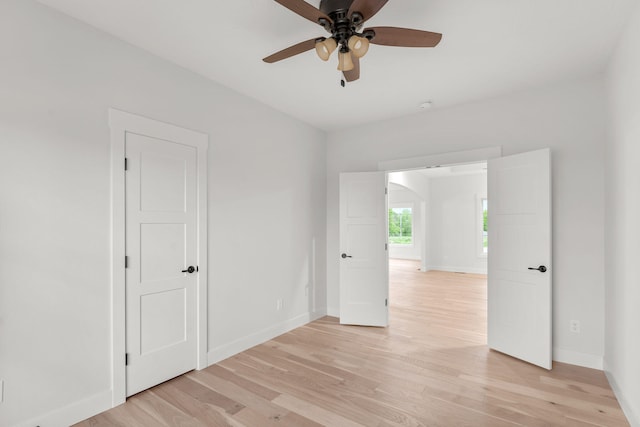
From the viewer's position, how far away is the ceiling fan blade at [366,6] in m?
1.61

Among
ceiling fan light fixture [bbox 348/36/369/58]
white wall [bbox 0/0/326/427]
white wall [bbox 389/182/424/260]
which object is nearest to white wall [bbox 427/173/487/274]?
white wall [bbox 389/182/424/260]

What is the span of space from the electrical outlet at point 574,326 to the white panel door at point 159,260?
372 cm

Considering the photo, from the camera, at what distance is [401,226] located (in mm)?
11891

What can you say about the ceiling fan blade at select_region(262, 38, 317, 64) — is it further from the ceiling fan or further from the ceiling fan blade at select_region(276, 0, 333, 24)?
the ceiling fan blade at select_region(276, 0, 333, 24)

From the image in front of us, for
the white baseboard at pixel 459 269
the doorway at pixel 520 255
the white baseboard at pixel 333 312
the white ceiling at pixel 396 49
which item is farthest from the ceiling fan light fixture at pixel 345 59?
the white baseboard at pixel 459 269

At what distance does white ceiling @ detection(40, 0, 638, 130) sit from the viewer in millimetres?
2115

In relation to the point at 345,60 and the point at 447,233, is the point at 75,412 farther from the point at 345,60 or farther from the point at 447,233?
the point at 447,233

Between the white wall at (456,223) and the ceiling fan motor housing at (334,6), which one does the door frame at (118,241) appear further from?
the white wall at (456,223)

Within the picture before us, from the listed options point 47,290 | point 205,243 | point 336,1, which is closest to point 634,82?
point 336,1

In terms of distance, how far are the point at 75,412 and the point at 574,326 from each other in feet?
14.3

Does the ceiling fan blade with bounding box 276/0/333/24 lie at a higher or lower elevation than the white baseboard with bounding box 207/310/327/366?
higher

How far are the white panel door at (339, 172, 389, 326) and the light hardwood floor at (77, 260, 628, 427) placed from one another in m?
0.42

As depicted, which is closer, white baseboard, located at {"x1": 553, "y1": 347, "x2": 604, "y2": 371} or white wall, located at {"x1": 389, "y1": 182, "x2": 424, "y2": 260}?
white baseboard, located at {"x1": 553, "y1": 347, "x2": 604, "y2": 371}

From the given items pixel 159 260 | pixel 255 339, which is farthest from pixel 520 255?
pixel 159 260
